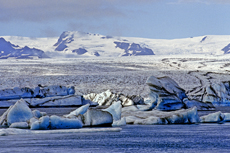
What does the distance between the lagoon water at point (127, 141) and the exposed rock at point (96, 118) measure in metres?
1.46

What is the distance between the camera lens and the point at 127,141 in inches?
391

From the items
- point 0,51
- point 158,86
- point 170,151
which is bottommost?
point 170,151

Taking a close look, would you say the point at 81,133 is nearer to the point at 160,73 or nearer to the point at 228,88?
the point at 228,88

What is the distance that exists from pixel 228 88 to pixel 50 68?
107 ft

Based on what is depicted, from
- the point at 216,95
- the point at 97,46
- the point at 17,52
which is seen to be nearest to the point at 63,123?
the point at 216,95

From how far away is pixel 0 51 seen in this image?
543 ft

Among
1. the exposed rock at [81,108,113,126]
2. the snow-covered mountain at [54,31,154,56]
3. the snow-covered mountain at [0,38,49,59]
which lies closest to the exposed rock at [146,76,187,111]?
the exposed rock at [81,108,113,126]

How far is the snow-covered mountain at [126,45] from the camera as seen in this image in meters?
131

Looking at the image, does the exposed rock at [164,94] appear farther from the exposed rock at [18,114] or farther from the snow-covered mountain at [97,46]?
the snow-covered mountain at [97,46]

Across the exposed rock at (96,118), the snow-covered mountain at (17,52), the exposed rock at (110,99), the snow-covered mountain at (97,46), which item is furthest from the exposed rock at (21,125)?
the snow-covered mountain at (97,46)

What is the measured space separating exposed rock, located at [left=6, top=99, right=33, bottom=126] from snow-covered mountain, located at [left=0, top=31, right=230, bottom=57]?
104137 mm

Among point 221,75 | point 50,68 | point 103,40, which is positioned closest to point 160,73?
point 221,75

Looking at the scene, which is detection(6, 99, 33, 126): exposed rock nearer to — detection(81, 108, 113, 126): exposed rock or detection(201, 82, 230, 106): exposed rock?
detection(81, 108, 113, 126): exposed rock

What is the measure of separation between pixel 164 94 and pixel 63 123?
28.8 feet
